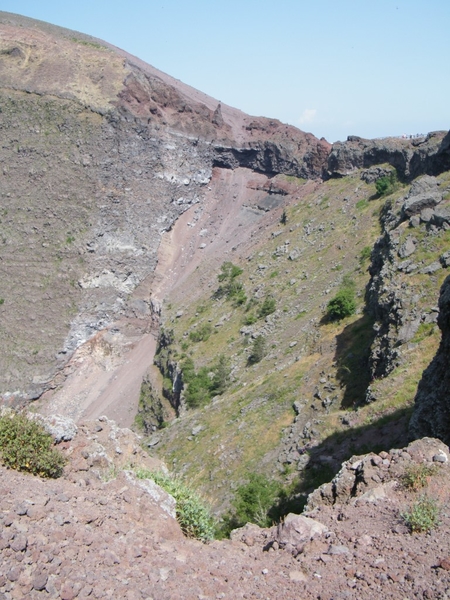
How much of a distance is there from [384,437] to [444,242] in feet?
34.0

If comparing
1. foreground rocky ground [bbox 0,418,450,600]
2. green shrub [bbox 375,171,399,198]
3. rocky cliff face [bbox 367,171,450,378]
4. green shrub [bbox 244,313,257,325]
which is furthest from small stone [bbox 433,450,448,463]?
green shrub [bbox 375,171,399,198]

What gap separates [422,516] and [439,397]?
15.2ft

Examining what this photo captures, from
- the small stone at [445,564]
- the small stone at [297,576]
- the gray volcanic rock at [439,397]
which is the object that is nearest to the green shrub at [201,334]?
the gray volcanic rock at [439,397]

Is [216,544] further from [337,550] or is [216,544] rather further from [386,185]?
[386,185]

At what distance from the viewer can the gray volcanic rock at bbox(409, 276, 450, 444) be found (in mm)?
12852

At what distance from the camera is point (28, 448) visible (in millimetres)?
10797

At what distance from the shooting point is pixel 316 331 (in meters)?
31.0

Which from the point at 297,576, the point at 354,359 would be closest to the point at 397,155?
the point at 354,359

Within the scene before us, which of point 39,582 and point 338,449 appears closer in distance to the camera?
point 39,582

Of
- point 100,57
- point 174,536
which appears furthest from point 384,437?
point 100,57

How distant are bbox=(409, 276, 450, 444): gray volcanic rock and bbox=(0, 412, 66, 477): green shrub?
27.4 feet

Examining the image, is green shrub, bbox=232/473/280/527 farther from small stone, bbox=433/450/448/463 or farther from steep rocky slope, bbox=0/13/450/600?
small stone, bbox=433/450/448/463

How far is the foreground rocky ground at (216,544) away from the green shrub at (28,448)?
1.03 ft

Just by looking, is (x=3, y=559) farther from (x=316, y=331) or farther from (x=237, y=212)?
(x=237, y=212)
